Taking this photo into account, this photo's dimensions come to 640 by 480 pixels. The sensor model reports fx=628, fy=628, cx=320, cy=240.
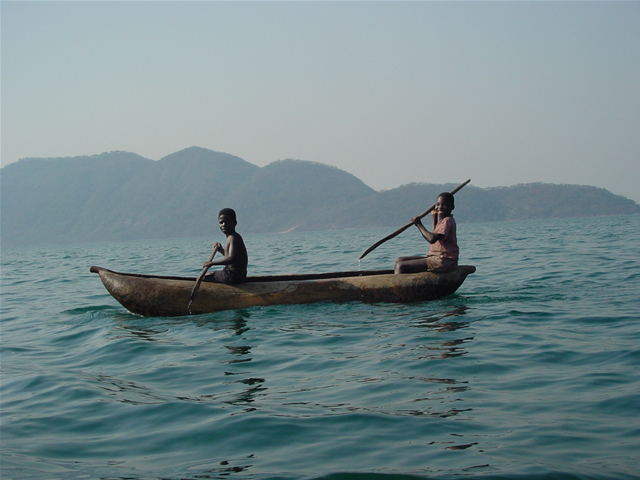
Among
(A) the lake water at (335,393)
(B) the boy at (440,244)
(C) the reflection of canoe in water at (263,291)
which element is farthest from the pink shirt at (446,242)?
(A) the lake water at (335,393)

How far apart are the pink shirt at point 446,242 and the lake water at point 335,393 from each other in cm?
82

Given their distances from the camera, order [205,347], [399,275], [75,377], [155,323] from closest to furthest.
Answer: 1. [75,377]
2. [205,347]
3. [155,323]
4. [399,275]

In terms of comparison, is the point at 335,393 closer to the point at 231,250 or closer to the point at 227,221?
the point at 231,250

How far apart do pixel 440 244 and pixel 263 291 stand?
116 inches

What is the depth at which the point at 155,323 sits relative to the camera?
30.3 ft

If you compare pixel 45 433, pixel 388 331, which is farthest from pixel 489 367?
pixel 45 433

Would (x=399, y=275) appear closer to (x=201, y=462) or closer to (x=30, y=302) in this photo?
(x=201, y=462)

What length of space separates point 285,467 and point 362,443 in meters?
0.59

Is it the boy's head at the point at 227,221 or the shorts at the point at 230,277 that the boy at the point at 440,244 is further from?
the boy's head at the point at 227,221

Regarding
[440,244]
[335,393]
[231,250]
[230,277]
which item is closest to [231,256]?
[231,250]

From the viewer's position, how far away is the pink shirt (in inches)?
388

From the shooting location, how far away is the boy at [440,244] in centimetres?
990

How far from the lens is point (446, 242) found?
33.2 feet

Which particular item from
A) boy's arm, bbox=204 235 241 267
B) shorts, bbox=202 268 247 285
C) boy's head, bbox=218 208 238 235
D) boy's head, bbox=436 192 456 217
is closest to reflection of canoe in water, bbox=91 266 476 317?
shorts, bbox=202 268 247 285
